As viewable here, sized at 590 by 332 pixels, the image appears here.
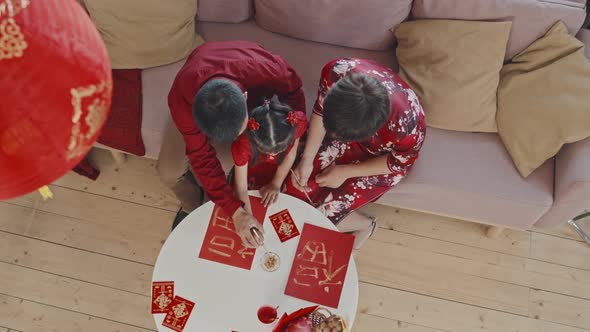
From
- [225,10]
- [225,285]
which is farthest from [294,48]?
[225,285]

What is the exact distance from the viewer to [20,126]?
52 cm

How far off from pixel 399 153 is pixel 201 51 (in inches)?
31.0

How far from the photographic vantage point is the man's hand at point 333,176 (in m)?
1.81

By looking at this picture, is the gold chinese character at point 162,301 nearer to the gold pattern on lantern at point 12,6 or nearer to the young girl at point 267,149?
the young girl at point 267,149

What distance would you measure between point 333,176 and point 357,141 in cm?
40

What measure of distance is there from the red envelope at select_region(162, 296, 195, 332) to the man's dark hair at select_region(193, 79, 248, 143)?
1.95 feet

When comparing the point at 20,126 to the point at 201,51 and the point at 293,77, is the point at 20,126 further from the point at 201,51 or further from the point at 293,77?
the point at 293,77

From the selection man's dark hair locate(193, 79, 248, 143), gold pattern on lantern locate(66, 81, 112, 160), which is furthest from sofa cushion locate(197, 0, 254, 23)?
gold pattern on lantern locate(66, 81, 112, 160)

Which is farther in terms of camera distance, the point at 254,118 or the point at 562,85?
the point at 562,85

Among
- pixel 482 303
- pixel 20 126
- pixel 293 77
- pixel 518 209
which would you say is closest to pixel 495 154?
pixel 518 209

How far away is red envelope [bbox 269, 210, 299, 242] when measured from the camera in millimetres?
1616

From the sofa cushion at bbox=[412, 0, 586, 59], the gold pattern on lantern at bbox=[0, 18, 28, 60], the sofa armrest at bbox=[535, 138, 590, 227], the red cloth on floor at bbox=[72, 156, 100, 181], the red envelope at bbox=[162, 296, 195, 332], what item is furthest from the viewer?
the red cloth on floor at bbox=[72, 156, 100, 181]

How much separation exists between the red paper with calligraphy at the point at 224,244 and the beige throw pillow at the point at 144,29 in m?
0.75

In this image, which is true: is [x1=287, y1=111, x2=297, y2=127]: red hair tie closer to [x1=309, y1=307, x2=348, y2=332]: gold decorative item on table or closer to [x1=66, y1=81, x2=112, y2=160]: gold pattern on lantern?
[x1=309, y1=307, x2=348, y2=332]: gold decorative item on table
